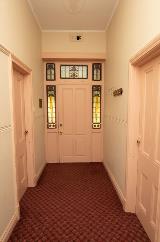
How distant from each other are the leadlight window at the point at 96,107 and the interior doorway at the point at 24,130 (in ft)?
5.54

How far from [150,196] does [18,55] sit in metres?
2.37

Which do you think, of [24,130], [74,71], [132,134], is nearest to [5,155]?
[24,130]

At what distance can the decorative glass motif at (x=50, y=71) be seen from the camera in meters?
4.02

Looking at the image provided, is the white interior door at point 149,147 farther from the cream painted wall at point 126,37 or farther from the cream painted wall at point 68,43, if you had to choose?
the cream painted wall at point 68,43

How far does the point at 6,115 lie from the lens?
6.18ft

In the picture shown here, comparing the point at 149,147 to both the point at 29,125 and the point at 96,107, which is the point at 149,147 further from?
the point at 96,107

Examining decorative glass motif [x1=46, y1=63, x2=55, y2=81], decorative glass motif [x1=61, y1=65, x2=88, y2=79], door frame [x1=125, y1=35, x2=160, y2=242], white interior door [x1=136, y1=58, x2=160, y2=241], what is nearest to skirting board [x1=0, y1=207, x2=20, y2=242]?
door frame [x1=125, y1=35, x2=160, y2=242]

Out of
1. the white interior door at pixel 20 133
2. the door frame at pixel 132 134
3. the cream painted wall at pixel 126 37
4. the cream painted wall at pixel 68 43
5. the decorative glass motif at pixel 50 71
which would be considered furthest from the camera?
the decorative glass motif at pixel 50 71

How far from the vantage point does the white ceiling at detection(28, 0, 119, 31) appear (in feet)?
9.08

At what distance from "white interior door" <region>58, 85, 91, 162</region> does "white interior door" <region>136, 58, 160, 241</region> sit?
6.95 feet

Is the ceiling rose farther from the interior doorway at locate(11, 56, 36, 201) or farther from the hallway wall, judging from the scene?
the interior doorway at locate(11, 56, 36, 201)

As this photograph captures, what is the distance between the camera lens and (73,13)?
3.08 m

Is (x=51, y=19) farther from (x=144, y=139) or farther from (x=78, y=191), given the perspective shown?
(x=78, y=191)

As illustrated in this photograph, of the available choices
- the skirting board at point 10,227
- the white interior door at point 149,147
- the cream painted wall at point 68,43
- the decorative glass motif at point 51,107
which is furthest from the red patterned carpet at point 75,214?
the cream painted wall at point 68,43
